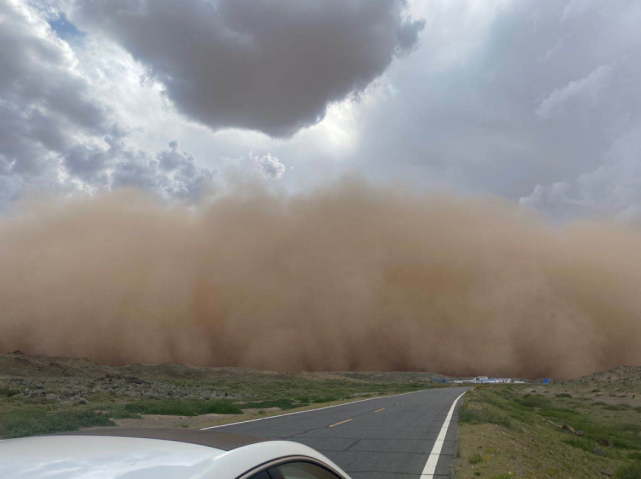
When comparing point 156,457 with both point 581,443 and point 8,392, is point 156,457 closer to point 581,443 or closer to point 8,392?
point 581,443

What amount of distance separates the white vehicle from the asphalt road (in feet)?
19.2

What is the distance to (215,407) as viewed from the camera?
67.5 feet

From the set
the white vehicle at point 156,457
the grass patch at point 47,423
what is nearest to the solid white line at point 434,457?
the white vehicle at point 156,457

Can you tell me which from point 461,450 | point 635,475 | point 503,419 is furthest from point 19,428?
point 635,475

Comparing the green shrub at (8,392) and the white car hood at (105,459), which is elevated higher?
the green shrub at (8,392)

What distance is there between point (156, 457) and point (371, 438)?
35.4ft

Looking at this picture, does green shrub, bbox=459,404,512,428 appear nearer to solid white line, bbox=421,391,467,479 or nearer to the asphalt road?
the asphalt road

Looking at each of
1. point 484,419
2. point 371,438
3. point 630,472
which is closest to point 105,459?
point 371,438

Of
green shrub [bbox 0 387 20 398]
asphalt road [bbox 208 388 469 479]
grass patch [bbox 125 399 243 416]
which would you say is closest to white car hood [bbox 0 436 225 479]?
asphalt road [bbox 208 388 469 479]

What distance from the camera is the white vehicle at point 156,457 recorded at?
1.80m

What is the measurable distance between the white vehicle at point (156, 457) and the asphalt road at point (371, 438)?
19.2 ft

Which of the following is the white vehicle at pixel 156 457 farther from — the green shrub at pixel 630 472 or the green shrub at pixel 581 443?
the green shrub at pixel 581 443

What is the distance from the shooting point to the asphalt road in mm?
8312

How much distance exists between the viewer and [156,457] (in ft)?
6.38
